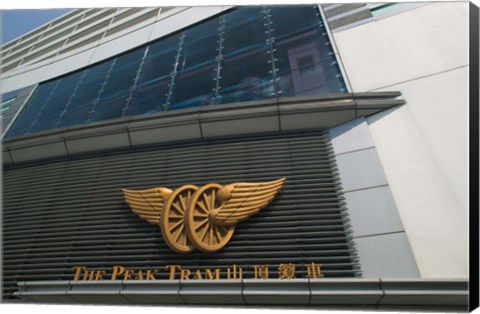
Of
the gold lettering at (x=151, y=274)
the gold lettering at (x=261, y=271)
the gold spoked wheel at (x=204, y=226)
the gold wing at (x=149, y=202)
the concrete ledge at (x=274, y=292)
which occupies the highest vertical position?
the gold wing at (x=149, y=202)

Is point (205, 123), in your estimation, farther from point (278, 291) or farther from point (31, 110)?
point (31, 110)

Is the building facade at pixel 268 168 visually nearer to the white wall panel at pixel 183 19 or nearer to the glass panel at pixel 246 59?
the glass panel at pixel 246 59

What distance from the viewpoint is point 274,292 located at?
7188mm

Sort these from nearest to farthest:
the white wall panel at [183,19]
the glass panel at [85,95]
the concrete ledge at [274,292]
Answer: the concrete ledge at [274,292] → the glass panel at [85,95] → the white wall panel at [183,19]

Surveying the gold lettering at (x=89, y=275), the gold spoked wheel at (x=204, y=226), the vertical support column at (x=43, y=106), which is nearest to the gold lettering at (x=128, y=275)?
the gold lettering at (x=89, y=275)

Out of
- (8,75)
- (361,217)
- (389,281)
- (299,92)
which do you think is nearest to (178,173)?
(299,92)

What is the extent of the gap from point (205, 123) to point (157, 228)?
11.1 feet

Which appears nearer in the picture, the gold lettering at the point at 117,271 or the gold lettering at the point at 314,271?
the gold lettering at the point at 314,271

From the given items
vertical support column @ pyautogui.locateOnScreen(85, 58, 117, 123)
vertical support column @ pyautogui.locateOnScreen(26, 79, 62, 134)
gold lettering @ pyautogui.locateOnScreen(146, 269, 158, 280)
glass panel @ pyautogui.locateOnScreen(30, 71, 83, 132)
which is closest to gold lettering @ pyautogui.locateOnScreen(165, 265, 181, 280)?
gold lettering @ pyautogui.locateOnScreen(146, 269, 158, 280)

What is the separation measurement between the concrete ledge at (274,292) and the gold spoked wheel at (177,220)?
0.87m

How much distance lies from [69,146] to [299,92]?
7.75 meters

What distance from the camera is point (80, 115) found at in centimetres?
1325

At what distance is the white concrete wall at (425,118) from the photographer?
24.5 feet

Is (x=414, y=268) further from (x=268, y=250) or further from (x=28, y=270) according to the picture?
(x=28, y=270)
